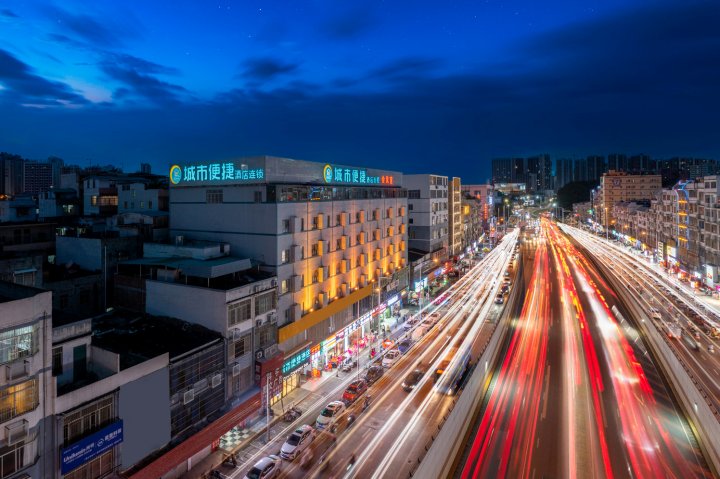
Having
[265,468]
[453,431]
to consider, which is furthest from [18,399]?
[453,431]

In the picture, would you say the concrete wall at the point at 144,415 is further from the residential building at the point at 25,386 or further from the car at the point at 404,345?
the car at the point at 404,345

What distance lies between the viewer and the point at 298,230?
35.2 meters

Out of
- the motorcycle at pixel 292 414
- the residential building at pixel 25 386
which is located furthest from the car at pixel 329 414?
the residential building at pixel 25 386

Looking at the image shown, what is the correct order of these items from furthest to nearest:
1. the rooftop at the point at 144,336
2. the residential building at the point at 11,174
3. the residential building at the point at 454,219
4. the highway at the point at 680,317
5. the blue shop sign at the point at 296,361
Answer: the residential building at the point at 11,174 → the residential building at the point at 454,219 → the highway at the point at 680,317 → the blue shop sign at the point at 296,361 → the rooftop at the point at 144,336

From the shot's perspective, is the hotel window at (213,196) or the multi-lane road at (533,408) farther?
the hotel window at (213,196)

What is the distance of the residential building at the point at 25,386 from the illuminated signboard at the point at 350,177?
27497 millimetres

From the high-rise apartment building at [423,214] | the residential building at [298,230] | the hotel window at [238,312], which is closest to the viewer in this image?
the hotel window at [238,312]

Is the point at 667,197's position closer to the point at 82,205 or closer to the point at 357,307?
the point at 357,307

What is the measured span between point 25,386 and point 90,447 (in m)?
4.07

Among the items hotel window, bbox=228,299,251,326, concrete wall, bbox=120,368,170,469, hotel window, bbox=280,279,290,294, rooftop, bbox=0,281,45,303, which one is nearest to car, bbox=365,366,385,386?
hotel window, bbox=280,279,290,294

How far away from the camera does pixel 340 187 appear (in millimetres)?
41906

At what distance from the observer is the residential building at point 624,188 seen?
150m

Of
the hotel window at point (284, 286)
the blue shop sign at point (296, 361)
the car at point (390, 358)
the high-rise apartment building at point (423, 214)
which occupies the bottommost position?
the car at point (390, 358)

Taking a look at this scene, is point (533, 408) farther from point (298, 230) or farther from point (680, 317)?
point (680, 317)
